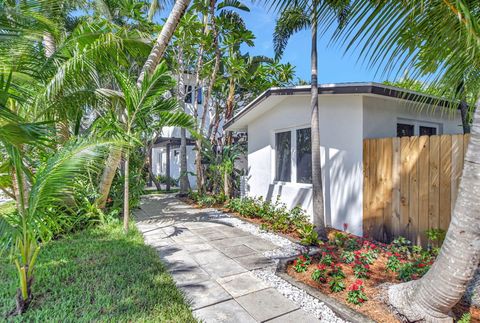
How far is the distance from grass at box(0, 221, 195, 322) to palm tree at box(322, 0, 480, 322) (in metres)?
2.53

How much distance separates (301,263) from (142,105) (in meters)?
4.71

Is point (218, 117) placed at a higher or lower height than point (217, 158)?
higher

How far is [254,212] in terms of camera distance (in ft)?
27.7

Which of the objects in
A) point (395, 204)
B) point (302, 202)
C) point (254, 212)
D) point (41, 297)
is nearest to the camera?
point (41, 297)

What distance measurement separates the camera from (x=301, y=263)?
4430 mm

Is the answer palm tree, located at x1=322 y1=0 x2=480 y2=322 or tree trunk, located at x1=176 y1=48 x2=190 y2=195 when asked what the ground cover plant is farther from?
tree trunk, located at x1=176 y1=48 x2=190 y2=195

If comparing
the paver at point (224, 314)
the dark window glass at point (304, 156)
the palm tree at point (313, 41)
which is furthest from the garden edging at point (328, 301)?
the dark window glass at point (304, 156)

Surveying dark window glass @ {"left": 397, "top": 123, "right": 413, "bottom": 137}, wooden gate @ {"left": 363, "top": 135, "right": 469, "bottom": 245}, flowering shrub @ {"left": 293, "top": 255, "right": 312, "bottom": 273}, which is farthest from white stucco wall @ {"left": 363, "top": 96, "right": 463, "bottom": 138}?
flowering shrub @ {"left": 293, "top": 255, "right": 312, "bottom": 273}

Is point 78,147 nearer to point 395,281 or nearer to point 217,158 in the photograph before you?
point 395,281

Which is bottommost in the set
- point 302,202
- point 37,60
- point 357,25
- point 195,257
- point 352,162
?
point 195,257

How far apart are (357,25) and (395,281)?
345 cm

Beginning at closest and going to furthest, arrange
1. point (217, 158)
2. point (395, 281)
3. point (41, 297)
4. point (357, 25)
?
point (357, 25), point (41, 297), point (395, 281), point (217, 158)

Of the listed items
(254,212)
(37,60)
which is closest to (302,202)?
(254,212)

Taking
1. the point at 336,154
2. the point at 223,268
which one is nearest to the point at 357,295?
the point at 223,268
